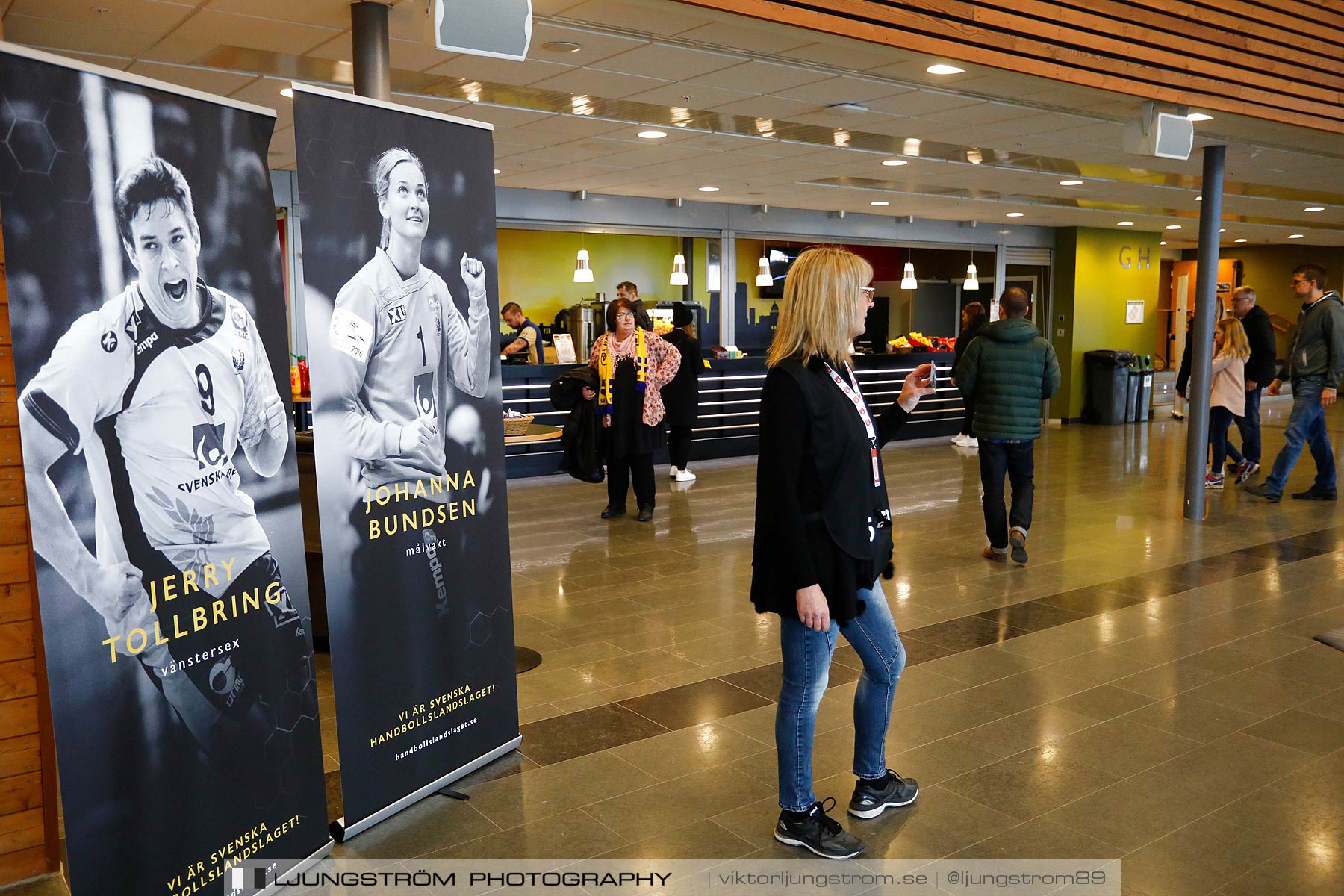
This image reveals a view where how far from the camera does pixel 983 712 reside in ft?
13.1

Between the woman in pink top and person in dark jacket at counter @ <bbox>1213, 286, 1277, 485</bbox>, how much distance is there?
13 centimetres

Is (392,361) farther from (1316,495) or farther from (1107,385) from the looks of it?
(1107,385)

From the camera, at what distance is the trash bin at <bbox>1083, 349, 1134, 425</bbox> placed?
592 inches

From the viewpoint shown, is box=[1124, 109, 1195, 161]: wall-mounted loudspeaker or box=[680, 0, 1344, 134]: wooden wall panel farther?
box=[1124, 109, 1195, 161]: wall-mounted loudspeaker

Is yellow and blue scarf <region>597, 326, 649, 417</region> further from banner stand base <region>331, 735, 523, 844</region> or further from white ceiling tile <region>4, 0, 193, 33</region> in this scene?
banner stand base <region>331, 735, 523, 844</region>

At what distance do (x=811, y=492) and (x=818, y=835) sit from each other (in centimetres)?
98

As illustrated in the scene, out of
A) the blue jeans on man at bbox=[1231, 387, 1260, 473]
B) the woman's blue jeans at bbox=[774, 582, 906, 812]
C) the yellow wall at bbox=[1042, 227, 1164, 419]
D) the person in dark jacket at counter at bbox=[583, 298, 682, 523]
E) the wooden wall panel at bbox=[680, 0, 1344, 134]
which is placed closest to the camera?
the woman's blue jeans at bbox=[774, 582, 906, 812]

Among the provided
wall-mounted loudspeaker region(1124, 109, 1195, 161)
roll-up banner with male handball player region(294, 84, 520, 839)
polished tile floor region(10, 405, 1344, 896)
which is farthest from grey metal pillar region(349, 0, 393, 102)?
wall-mounted loudspeaker region(1124, 109, 1195, 161)

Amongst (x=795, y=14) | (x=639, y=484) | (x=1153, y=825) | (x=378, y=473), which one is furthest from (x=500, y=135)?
(x=1153, y=825)

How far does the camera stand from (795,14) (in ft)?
14.7

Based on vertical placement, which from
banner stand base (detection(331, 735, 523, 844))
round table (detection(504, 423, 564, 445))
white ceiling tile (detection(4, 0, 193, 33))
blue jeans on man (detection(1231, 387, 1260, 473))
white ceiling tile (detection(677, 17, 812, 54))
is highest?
white ceiling tile (detection(4, 0, 193, 33))

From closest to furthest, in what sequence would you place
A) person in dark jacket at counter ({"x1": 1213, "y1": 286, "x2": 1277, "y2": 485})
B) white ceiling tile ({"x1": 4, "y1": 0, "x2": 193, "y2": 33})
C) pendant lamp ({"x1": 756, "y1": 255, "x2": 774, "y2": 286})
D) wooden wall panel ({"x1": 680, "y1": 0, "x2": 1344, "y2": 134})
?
1. white ceiling tile ({"x1": 4, "y1": 0, "x2": 193, "y2": 33})
2. wooden wall panel ({"x1": 680, "y1": 0, "x2": 1344, "y2": 134})
3. person in dark jacket at counter ({"x1": 1213, "y1": 286, "x2": 1277, "y2": 485})
4. pendant lamp ({"x1": 756, "y1": 255, "x2": 774, "y2": 286})

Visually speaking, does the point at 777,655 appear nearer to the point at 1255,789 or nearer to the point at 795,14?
the point at 1255,789

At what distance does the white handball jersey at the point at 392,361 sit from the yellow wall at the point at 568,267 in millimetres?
10500
